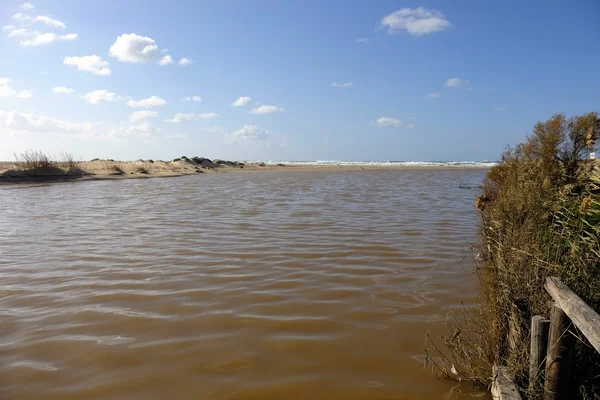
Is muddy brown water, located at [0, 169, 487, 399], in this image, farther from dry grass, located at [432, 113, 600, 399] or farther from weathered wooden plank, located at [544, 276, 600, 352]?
weathered wooden plank, located at [544, 276, 600, 352]

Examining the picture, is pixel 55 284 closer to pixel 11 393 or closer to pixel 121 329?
pixel 121 329

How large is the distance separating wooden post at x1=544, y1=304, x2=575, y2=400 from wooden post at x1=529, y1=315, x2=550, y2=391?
0.11 ft

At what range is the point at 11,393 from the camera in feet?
9.77

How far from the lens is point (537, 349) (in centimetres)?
254

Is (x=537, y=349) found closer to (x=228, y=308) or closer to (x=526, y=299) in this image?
(x=526, y=299)

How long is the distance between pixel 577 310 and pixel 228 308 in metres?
3.35

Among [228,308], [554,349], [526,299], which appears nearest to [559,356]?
[554,349]

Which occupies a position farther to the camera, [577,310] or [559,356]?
[559,356]

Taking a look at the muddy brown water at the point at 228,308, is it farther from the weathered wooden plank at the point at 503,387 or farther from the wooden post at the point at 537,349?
the wooden post at the point at 537,349

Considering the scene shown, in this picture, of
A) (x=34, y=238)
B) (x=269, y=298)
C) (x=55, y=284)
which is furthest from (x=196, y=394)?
(x=34, y=238)

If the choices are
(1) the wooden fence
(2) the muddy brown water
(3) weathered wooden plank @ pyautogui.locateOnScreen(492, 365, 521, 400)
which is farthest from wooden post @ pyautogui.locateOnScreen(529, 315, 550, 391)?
(2) the muddy brown water

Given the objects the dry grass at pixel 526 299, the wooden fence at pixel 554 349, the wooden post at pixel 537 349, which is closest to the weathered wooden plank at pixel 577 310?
the wooden fence at pixel 554 349

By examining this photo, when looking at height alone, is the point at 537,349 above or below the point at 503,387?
above

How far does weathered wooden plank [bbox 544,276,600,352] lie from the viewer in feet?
6.59
